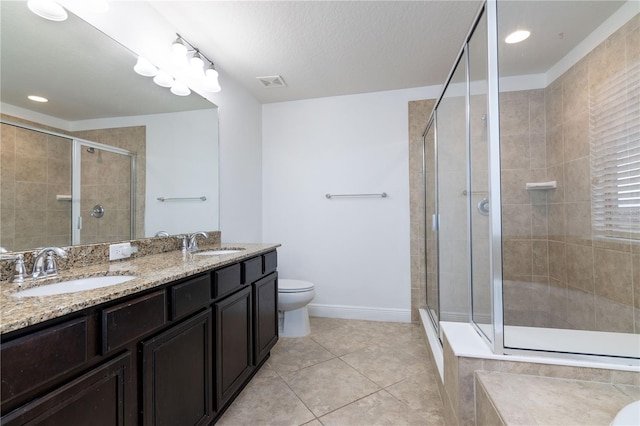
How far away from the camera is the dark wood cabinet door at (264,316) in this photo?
70.7 inches

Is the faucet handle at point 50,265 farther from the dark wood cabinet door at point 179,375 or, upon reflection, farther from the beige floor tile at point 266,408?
the beige floor tile at point 266,408

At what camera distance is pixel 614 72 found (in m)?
1.63

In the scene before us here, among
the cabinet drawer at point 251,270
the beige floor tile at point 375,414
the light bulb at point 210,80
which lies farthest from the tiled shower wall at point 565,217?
the light bulb at point 210,80

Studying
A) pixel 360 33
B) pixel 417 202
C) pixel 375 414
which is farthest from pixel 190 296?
pixel 417 202

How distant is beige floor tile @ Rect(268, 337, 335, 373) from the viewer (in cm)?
197

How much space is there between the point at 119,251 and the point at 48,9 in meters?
1.10

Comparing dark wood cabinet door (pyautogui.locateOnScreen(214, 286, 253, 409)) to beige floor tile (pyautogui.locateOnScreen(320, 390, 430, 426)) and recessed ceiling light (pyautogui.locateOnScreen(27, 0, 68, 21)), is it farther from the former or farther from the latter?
recessed ceiling light (pyautogui.locateOnScreen(27, 0, 68, 21))

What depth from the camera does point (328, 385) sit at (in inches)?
68.1

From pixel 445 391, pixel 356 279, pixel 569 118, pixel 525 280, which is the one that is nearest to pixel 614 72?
Result: pixel 569 118

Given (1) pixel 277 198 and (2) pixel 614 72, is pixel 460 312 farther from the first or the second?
(1) pixel 277 198

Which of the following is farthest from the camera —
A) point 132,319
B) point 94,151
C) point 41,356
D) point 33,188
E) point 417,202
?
point 417,202

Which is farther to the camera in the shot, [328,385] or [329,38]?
[329,38]

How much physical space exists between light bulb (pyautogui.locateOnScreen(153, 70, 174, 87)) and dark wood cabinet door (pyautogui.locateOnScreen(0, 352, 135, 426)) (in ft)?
5.21

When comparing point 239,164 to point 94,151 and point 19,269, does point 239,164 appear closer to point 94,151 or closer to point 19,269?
point 94,151
